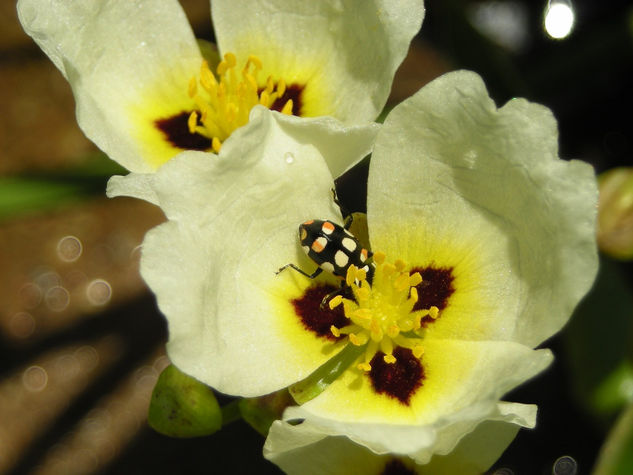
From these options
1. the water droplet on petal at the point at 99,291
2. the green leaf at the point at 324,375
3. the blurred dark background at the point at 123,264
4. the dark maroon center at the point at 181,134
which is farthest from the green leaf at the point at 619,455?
the water droplet on petal at the point at 99,291

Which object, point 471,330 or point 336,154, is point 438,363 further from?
point 336,154

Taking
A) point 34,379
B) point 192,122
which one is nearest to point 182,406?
point 192,122

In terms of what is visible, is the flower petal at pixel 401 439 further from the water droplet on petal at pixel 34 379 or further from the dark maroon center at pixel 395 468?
the water droplet on petal at pixel 34 379

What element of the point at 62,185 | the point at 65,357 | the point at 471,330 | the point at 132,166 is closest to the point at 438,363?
the point at 471,330

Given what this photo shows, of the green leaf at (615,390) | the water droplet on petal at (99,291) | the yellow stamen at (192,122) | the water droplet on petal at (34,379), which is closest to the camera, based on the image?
the yellow stamen at (192,122)

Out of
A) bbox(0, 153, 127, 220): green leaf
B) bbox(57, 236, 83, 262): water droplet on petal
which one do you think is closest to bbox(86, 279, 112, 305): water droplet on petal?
bbox(57, 236, 83, 262): water droplet on petal

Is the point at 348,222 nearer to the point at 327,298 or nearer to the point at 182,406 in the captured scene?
the point at 327,298
